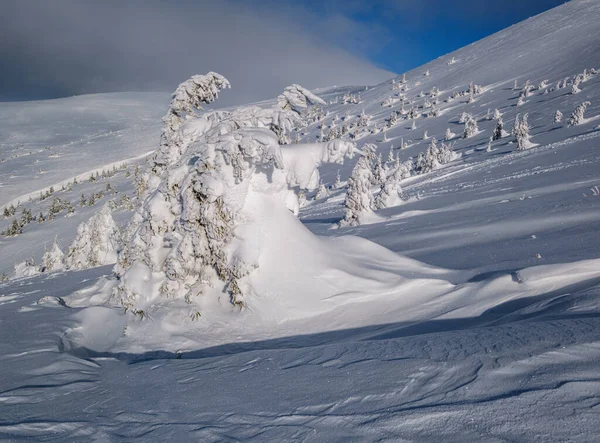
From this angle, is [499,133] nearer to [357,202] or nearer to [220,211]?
[357,202]

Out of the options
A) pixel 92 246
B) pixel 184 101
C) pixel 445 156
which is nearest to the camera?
pixel 184 101

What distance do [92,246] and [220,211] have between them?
112 feet

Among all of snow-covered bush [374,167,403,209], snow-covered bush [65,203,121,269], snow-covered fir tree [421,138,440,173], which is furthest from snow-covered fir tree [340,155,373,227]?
snow-covered bush [65,203,121,269]

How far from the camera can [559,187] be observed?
639 inches

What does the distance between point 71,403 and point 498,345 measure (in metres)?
4.89

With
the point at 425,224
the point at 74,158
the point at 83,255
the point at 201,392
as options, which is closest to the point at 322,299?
the point at 201,392

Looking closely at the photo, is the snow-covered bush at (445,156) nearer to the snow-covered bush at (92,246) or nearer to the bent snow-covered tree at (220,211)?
the snow-covered bush at (92,246)

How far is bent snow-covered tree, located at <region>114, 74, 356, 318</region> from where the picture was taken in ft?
29.2

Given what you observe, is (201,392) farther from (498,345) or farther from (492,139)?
(492,139)

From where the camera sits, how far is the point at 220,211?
9.04 meters

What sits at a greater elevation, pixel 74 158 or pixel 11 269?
pixel 74 158

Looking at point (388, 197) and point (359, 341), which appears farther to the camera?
point (388, 197)

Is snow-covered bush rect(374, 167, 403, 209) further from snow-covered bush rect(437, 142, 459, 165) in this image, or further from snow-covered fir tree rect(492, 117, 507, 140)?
snow-covered fir tree rect(492, 117, 507, 140)

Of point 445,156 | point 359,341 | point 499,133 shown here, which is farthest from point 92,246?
point 499,133
